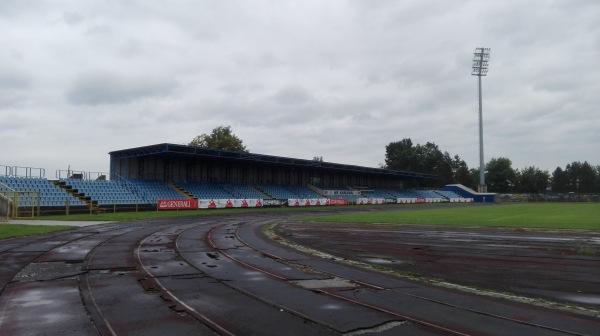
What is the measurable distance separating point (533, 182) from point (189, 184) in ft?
399

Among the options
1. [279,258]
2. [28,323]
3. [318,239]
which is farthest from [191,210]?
[28,323]

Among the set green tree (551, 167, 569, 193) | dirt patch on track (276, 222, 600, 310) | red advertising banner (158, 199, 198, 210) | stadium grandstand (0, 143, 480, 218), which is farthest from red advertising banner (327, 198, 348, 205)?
green tree (551, 167, 569, 193)

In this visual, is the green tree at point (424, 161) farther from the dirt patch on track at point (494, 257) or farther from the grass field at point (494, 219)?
the dirt patch on track at point (494, 257)

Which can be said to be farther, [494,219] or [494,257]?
[494,219]

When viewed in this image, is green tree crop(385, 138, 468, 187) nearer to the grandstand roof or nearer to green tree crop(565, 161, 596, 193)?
green tree crop(565, 161, 596, 193)

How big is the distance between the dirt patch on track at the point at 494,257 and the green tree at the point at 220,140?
63.5m

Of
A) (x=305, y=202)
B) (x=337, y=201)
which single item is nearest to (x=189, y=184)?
(x=305, y=202)

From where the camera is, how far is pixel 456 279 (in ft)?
36.1

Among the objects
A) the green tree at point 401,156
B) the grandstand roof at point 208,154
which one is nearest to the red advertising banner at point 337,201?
the grandstand roof at point 208,154

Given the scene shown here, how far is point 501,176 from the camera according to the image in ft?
460

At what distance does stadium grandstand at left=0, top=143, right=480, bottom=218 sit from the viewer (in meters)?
39.6

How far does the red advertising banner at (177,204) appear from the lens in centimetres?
4686

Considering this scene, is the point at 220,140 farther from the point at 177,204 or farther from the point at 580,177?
the point at 580,177

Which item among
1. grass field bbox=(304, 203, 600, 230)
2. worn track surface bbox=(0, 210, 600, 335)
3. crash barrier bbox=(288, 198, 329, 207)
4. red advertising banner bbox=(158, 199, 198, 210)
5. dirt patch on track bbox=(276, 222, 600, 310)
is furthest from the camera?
crash barrier bbox=(288, 198, 329, 207)
